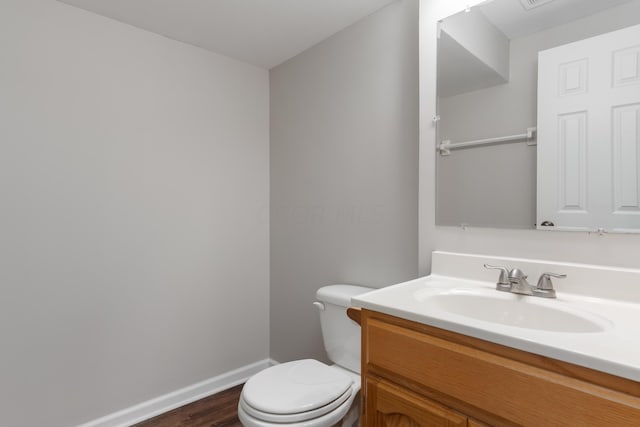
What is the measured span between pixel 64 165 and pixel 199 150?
70 cm

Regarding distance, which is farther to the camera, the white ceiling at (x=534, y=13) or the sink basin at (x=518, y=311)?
the white ceiling at (x=534, y=13)

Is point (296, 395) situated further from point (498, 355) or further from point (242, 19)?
point (242, 19)

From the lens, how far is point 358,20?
187 cm

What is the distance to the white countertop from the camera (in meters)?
0.68

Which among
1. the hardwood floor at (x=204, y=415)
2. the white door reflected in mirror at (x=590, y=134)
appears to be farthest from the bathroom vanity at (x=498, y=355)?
the hardwood floor at (x=204, y=415)

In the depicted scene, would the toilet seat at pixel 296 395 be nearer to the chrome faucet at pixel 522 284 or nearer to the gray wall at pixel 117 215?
the chrome faucet at pixel 522 284

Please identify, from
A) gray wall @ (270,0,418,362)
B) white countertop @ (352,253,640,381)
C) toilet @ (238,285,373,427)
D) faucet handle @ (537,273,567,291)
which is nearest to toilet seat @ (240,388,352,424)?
toilet @ (238,285,373,427)

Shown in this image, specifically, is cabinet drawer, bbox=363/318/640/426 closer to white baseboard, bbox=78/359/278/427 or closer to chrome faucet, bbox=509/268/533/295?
chrome faucet, bbox=509/268/533/295

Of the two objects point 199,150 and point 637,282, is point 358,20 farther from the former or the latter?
point 637,282

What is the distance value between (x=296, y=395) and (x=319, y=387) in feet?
0.34

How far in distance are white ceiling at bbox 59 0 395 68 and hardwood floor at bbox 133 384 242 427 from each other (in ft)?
7.20

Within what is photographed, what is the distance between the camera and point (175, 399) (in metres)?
2.04

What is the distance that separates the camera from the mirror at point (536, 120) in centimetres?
105

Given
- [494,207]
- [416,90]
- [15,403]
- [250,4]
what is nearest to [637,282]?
[494,207]
